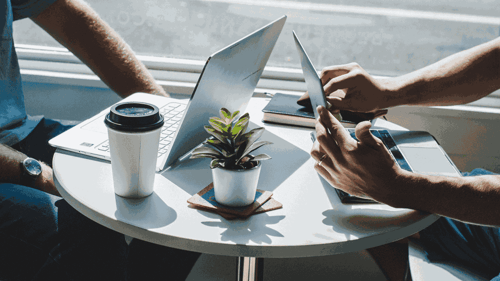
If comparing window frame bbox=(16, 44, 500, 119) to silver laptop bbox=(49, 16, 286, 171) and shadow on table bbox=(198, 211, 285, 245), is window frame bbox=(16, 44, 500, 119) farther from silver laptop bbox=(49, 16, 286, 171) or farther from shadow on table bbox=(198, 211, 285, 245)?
shadow on table bbox=(198, 211, 285, 245)

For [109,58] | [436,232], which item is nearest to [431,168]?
[436,232]

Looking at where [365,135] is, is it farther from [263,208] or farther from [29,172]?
[29,172]

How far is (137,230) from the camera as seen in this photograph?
67 centimetres

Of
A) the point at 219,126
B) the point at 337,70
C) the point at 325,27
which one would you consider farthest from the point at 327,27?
the point at 219,126

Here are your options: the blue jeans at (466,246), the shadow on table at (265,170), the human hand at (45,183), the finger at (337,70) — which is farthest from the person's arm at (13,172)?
the blue jeans at (466,246)

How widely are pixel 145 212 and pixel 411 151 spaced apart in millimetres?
682

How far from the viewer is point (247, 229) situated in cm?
68

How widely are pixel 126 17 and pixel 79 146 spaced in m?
1.27

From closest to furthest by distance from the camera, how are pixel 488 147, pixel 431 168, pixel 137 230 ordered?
pixel 137 230, pixel 431 168, pixel 488 147

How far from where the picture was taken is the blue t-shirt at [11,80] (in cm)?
131

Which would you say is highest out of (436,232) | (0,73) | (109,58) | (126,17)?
(126,17)

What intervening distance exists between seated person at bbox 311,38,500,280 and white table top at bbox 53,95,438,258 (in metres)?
0.05

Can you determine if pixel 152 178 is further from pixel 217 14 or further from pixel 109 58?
pixel 217 14

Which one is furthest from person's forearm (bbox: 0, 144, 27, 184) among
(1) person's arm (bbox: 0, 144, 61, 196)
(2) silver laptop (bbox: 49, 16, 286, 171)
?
(2) silver laptop (bbox: 49, 16, 286, 171)
